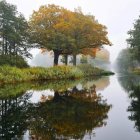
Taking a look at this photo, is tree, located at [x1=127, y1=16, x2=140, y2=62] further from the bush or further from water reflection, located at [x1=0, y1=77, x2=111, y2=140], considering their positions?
water reflection, located at [x1=0, y1=77, x2=111, y2=140]

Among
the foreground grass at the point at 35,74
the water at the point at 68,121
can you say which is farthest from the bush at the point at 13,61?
the water at the point at 68,121

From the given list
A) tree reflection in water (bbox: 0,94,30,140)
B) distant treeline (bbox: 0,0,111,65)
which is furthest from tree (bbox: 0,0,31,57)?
tree reflection in water (bbox: 0,94,30,140)

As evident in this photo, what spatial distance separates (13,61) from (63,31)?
42.0 feet

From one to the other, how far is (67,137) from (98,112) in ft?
16.6

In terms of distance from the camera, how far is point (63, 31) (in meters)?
49.9

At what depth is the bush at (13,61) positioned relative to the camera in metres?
38.1

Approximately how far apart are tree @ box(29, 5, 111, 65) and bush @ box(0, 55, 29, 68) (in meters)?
7.15

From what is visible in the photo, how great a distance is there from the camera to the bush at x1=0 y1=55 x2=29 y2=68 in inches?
1501

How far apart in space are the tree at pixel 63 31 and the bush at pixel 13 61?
23.5 ft

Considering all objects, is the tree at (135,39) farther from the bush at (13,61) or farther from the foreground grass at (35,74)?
the bush at (13,61)

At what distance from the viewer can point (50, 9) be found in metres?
50.0

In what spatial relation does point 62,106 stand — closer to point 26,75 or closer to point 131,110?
point 131,110

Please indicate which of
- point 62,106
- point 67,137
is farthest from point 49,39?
point 67,137

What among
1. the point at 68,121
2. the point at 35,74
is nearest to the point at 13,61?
the point at 35,74
